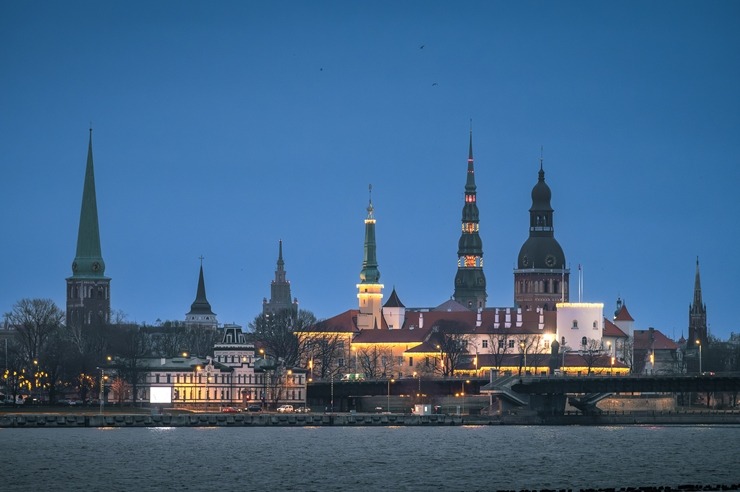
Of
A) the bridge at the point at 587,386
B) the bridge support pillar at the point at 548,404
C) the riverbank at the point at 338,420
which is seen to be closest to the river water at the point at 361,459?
the riverbank at the point at 338,420

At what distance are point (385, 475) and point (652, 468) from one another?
17312 millimetres

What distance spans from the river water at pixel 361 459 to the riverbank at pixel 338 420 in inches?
49.7

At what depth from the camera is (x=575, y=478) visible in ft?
404

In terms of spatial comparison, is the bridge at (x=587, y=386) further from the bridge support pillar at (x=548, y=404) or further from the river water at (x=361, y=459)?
the river water at (x=361, y=459)

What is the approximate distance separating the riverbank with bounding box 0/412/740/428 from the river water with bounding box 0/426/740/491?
126 cm

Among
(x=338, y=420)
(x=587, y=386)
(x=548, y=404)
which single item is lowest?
(x=338, y=420)

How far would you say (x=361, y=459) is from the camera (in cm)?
13838

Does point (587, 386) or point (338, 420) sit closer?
point (587, 386)

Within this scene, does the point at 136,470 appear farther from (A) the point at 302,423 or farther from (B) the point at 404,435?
(A) the point at 302,423

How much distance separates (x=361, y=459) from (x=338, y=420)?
48.4m

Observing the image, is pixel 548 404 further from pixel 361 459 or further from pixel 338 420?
pixel 361 459

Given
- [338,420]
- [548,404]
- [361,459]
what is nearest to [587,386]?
[548,404]

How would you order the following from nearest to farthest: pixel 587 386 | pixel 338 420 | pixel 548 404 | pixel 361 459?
pixel 361 459 → pixel 587 386 → pixel 338 420 → pixel 548 404

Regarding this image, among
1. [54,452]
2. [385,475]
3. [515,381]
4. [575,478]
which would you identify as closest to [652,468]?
[575,478]
